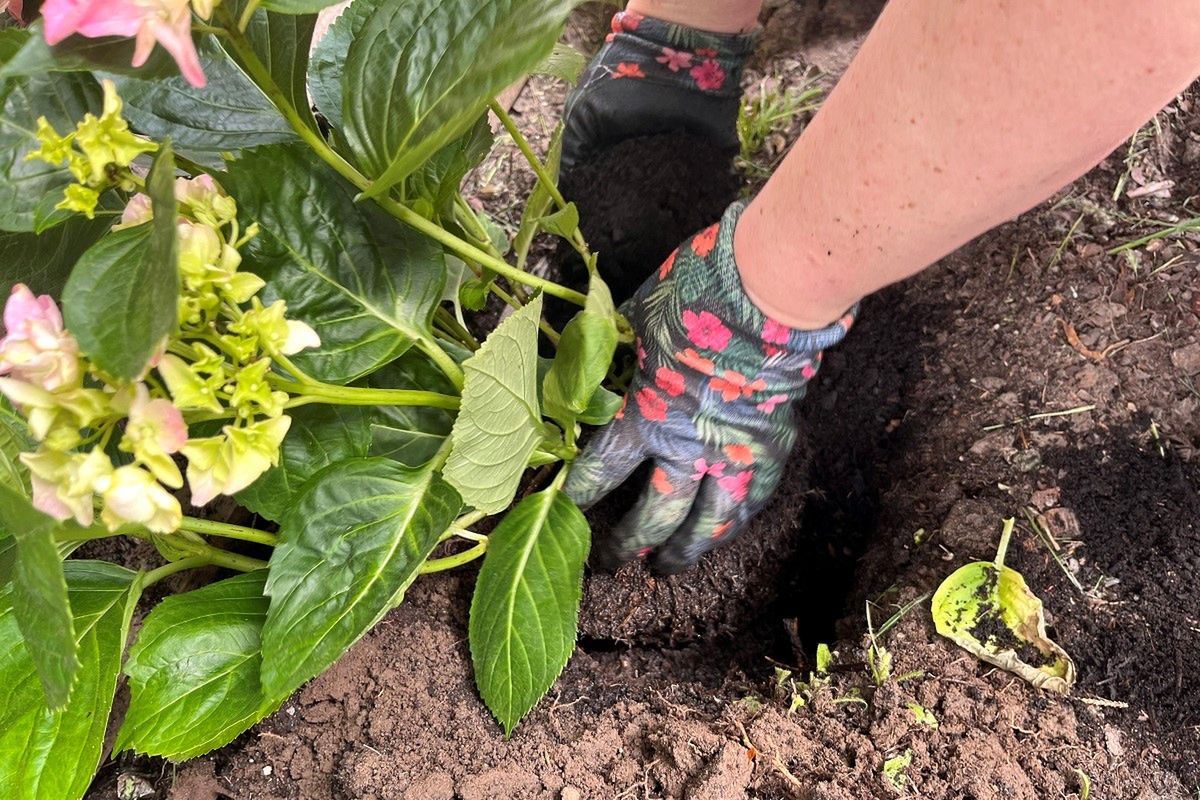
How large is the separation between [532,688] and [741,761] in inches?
9.9

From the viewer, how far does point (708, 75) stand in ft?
4.78

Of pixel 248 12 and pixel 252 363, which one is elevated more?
pixel 248 12

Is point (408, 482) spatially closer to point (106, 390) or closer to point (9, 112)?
point (106, 390)

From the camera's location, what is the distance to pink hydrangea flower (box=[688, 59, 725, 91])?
1.45 m

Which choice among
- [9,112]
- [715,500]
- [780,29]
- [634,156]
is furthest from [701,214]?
[9,112]

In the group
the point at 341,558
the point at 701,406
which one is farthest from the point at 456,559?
the point at 701,406

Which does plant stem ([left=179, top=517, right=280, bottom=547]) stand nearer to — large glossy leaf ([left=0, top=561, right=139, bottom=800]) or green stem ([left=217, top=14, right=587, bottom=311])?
large glossy leaf ([left=0, top=561, right=139, bottom=800])

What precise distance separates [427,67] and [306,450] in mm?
412

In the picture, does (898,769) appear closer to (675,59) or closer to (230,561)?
(230,561)

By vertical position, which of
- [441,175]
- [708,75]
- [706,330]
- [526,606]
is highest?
[441,175]

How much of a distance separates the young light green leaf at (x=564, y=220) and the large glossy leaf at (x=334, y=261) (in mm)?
151

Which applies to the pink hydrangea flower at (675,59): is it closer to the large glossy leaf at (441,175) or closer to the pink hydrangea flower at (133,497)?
the large glossy leaf at (441,175)

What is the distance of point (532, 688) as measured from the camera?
933 millimetres

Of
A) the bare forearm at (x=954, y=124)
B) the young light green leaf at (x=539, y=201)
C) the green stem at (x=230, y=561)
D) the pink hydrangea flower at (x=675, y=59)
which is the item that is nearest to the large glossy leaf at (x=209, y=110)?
the young light green leaf at (x=539, y=201)
